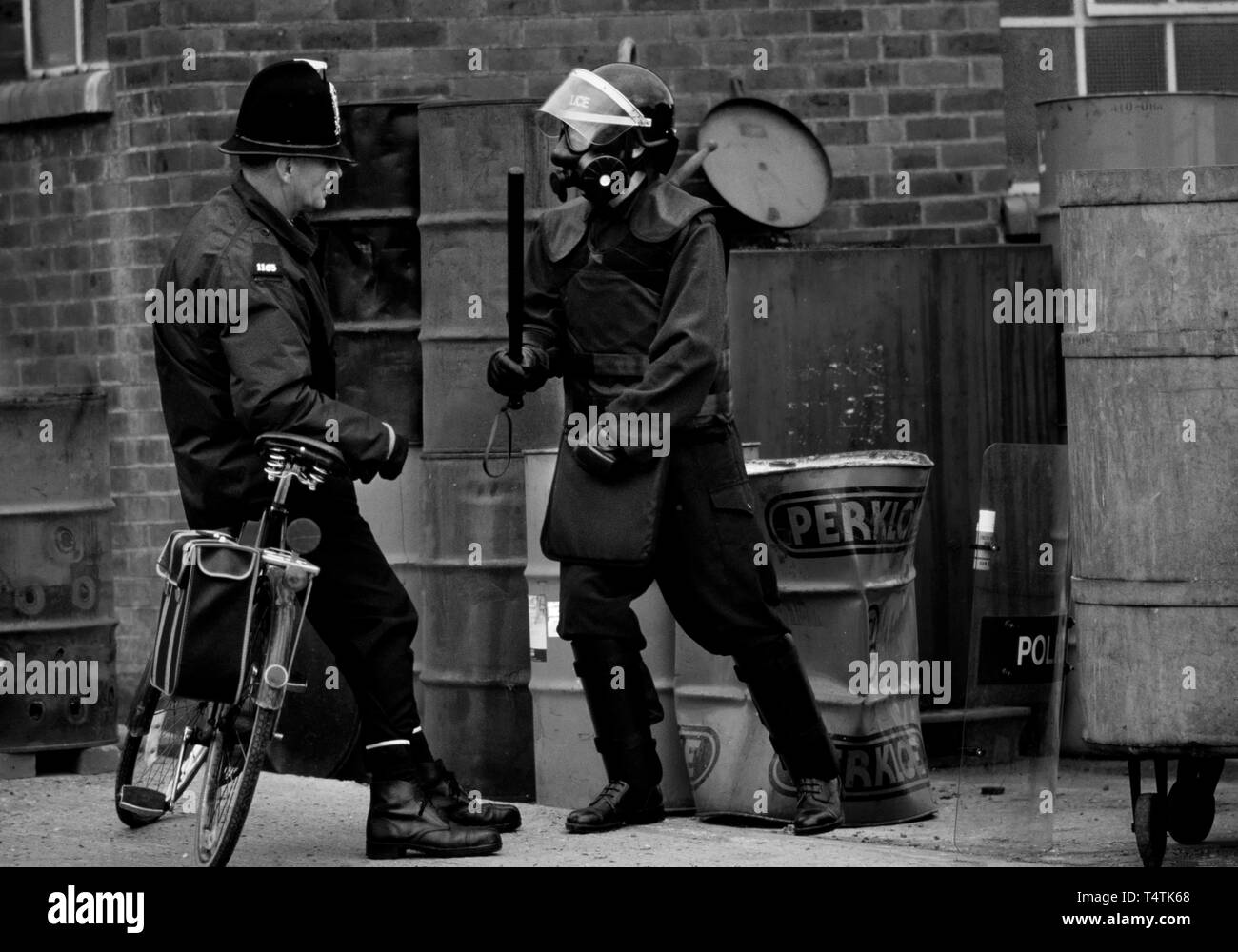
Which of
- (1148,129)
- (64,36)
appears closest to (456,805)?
(1148,129)

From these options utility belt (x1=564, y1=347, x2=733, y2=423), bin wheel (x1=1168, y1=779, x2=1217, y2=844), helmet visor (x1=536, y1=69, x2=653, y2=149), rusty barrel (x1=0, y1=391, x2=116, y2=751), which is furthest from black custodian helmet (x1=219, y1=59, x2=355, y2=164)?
bin wheel (x1=1168, y1=779, x2=1217, y2=844)

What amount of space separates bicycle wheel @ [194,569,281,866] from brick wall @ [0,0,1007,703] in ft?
9.26

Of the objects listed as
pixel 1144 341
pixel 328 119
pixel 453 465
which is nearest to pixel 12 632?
pixel 453 465

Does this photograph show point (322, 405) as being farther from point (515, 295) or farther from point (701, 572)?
point (701, 572)

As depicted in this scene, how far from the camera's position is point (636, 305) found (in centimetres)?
584

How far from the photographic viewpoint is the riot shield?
18.5ft

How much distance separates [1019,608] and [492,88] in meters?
3.23

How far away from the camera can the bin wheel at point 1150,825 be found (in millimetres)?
5141

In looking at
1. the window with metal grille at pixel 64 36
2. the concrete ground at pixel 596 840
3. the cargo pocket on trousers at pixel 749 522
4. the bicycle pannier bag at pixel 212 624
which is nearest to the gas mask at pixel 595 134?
the cargo pocket on trousers at pixel 749 522

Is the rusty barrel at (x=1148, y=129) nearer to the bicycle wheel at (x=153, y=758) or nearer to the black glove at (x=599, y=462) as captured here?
the black glove at (x=599, y=462)
